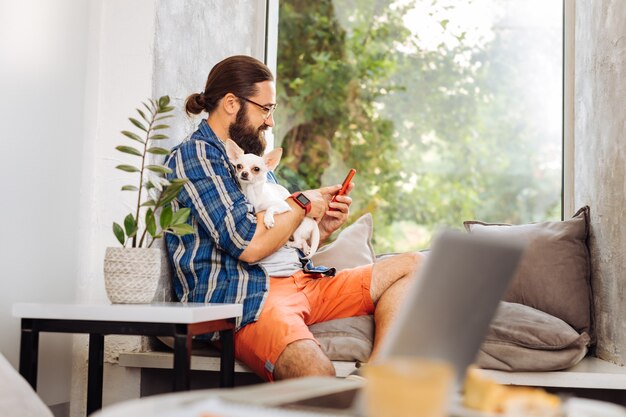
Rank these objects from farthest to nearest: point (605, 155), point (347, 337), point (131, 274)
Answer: point (605, 155), point (347, 337), point (131, 274)

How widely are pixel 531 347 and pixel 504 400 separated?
171cm

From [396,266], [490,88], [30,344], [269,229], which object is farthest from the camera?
[490,88]

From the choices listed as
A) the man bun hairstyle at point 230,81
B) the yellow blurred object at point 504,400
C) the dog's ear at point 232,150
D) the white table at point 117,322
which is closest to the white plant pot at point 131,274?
the white table at point 117,322

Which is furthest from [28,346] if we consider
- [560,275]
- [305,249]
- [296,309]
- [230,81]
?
[560,275]

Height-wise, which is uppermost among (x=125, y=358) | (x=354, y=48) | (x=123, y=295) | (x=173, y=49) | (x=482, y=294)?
(x=354, y=48)

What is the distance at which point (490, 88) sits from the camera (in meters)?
3.52

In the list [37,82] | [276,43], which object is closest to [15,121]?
[37,82]

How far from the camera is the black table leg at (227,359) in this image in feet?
7.52

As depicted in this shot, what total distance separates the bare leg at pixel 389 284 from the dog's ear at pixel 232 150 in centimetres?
62

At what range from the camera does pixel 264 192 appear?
2689mm

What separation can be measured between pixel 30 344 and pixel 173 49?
124cm

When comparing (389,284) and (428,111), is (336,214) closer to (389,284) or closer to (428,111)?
(389,284)

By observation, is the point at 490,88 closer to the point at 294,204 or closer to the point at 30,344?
the point at 294,204

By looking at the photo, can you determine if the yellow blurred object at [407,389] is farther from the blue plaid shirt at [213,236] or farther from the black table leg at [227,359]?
the blue plaid shirt at [213,236]
